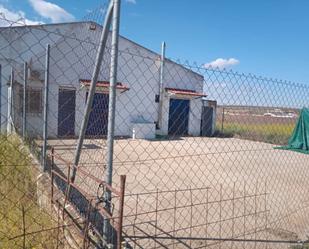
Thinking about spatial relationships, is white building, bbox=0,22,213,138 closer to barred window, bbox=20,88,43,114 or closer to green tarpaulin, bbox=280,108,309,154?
barred window, bbox=20,88,43,114

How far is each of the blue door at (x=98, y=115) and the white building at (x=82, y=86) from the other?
627mm

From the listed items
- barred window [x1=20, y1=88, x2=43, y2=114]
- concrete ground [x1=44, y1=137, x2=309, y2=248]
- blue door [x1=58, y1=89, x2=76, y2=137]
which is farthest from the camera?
blue door [x1=58, y1=89, x2=76, y2=137]

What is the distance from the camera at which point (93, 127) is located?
30.8ft

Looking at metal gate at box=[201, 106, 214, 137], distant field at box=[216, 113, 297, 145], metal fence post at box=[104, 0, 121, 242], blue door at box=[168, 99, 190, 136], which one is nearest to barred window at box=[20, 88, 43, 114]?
distant field at box=[216, 113, 297, 145]

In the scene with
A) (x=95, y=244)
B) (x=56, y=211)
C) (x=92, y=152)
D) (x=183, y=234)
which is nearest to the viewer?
(x=95, y=244)

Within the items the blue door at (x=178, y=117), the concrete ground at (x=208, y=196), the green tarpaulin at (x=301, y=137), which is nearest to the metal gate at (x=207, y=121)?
the blue door at (x=178, y=117)

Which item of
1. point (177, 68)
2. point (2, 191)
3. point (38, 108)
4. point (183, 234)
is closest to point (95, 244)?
point (183, 234)

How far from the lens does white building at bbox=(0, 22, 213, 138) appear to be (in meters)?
13.5

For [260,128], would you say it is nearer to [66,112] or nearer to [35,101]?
[66,112]

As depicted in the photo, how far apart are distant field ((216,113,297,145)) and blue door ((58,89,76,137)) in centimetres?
617

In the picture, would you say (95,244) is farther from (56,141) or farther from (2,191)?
(56,141)

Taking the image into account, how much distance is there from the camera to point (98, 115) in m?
8.58

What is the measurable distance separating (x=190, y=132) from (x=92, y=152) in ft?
37.7

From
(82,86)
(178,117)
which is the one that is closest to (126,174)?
(82,86)
